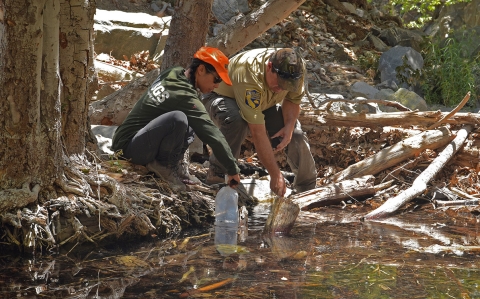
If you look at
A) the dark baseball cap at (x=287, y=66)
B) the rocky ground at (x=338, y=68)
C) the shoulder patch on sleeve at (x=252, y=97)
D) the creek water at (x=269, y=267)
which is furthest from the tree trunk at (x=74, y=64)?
the rocky ground at (x=338, y=68)

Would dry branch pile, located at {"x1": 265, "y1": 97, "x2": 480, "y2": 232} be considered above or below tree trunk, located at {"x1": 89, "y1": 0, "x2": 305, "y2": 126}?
below

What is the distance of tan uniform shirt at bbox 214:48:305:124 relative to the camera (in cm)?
557

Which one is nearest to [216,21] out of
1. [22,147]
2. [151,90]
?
[151,90]

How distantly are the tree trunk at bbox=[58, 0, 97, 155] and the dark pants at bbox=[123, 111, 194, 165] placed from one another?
0.56m

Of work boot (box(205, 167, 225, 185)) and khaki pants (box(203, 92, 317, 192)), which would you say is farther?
work boot (box(205, 167, 225, 185))

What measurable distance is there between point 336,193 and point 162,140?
216 cm

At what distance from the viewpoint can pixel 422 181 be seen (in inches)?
259

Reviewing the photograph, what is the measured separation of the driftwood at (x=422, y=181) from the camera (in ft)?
19.6

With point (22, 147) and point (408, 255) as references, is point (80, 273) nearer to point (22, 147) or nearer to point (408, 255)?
point (22, 147)

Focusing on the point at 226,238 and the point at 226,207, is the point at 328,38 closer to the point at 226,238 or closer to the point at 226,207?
the point at 226,207

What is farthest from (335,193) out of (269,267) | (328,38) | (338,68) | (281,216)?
(328,38)

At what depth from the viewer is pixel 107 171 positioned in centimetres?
525

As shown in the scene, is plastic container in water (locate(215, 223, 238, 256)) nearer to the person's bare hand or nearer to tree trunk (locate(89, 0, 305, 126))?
the person's bare hand

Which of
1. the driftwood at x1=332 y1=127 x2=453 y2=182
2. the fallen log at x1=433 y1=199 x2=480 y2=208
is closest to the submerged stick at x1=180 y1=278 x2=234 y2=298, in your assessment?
the driftwood at x1=332 y1=127 x2=453 y2=182
